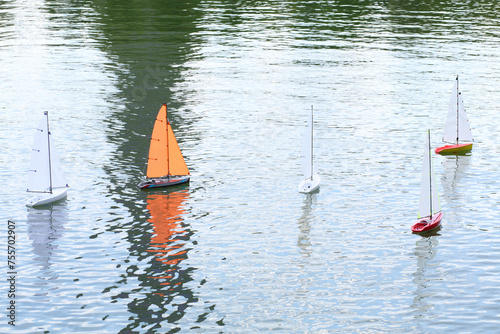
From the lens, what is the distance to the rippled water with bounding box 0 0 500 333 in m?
38.9

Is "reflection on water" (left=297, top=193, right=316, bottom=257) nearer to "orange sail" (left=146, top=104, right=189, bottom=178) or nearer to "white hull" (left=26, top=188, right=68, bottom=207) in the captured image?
"orange sail" (left=146, top=104, right=189, bottom=178)

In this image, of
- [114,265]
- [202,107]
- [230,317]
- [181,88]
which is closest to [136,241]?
[114,265]

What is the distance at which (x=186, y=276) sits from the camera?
42125mm

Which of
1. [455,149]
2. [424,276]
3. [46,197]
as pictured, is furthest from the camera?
[455,149]

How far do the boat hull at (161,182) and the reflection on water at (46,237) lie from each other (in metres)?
6.46

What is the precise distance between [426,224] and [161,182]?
2053 centimetres

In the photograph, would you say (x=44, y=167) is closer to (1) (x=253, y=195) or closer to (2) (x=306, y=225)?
(1) (x=253, y=195)

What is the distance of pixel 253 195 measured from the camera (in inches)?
2181

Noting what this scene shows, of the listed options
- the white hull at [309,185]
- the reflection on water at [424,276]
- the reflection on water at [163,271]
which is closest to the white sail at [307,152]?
the white hull at [309,185]

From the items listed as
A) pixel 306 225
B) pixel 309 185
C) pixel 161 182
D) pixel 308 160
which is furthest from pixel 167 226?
pixel 308 160

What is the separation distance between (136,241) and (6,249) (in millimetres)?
7984

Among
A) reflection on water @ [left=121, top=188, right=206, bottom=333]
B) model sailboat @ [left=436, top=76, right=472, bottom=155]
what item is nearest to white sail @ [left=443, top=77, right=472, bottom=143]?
model sailboat @ [left=436, top=76, right=472, bottom=155]

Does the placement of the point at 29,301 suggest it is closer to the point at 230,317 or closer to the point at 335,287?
the point at 230,317

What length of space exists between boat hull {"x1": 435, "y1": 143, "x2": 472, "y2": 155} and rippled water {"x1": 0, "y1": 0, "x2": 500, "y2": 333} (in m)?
1.66
